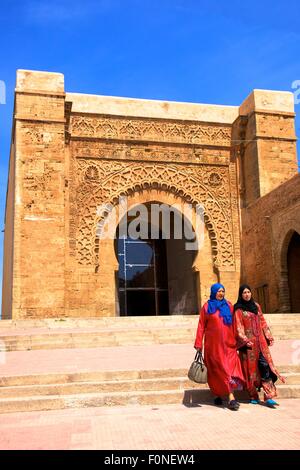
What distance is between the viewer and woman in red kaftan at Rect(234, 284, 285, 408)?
465 centimetres

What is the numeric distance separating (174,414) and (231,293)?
32.5 ft

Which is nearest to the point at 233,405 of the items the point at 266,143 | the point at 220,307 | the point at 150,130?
the point at 220,307

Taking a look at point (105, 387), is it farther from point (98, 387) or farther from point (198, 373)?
point (198, 373)

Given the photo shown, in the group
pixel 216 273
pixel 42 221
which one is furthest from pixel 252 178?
pixel 42 221

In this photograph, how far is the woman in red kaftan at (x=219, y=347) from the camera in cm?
459

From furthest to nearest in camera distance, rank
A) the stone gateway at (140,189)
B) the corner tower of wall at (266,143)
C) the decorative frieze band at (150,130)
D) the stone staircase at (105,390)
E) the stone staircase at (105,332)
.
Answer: the corner tower of wall at (266,143), the decorative frieze band at (150,130), the stone gateway at (140,189), the stone staircase at (105,332), the stone staircase at (105,390)

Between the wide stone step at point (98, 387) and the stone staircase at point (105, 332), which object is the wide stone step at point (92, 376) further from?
the stone staircase at point (105, 332)

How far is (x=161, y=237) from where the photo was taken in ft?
58.4

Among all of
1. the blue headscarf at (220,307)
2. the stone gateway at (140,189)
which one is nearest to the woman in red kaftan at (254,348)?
the blue headscarf at (220,307)

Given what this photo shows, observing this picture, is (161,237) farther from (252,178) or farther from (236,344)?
(236,344)

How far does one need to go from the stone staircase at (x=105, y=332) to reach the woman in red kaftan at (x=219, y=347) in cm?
345

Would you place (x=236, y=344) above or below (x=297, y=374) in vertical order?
above

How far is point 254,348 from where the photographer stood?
4.75 metres
